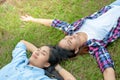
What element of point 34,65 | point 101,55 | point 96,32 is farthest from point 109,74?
point 34,65

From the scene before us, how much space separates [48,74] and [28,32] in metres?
0.85

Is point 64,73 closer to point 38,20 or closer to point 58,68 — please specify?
point 58,68

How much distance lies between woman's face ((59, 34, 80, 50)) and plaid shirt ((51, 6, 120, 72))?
0.47ft

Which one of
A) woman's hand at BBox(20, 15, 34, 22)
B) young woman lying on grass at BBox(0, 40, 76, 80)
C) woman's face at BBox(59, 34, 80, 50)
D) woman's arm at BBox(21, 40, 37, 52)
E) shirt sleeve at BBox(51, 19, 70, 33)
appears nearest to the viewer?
young woman lying on grass at BBox(0, 40, 76, 80)

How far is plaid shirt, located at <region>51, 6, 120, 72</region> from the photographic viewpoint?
3710 millimetres

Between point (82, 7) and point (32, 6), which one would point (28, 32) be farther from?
point (82, 7)

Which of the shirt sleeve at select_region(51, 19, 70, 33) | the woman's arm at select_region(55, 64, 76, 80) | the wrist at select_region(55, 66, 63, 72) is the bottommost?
the woman's arm at select_region(55, 64, 76, 80)

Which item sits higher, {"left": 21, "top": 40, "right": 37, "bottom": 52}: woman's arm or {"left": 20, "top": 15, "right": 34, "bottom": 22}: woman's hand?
{"left": 20, "top": 15, "right": 34, "bottom": 22}: woman's hand

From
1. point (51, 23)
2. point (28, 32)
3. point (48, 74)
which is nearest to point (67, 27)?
point (51, 23)

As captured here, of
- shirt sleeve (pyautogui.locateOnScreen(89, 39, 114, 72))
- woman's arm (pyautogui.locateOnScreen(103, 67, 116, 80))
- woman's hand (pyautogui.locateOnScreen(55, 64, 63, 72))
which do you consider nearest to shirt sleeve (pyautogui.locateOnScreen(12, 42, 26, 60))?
woman's hand (pyautogui.locateOnScreen(55, 64, 63, 72))

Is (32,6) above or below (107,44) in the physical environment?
above

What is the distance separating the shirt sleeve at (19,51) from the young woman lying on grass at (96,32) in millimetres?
422

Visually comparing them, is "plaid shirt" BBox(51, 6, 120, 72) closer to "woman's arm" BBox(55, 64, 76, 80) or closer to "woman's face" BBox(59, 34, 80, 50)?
"woman's face" BBox(59, 34, 80, 50)

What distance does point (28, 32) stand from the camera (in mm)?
4297
